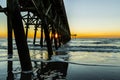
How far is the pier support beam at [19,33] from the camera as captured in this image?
6.10 m

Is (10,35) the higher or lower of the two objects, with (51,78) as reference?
higher

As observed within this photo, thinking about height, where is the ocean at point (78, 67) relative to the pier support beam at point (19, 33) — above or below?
below

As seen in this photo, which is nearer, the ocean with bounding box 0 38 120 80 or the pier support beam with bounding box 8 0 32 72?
the pier support beam with bounding box 8 0 32 72

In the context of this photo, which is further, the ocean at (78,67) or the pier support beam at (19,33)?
the ocean at (78,67)

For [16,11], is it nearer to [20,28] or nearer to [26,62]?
[20,28]

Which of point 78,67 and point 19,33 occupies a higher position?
point 19,33

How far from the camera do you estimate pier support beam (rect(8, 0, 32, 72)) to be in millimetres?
6102

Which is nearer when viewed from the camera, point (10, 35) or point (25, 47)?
point (25, 47)

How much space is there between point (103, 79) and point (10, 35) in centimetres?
561

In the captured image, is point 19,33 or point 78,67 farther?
point 78,67

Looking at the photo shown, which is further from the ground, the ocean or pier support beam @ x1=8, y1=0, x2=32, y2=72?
pier support beam @ x1=8, y1=0, x2=32, y2=72

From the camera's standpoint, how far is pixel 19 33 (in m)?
6.25

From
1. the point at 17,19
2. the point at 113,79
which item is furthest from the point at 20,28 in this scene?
the point at 113,79

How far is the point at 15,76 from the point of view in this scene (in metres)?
6.43
